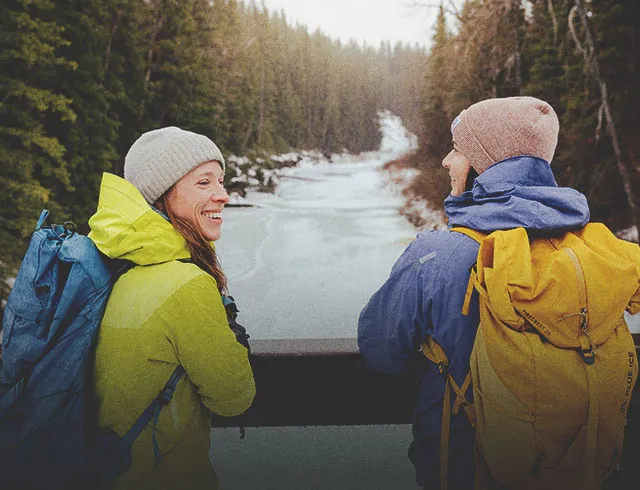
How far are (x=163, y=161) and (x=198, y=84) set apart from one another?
59.8 ft

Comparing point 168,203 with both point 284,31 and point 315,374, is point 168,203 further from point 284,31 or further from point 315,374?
point 284,31

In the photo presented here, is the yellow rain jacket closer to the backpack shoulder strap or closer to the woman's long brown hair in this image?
the woman's long brown hair

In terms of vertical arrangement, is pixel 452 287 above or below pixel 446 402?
above

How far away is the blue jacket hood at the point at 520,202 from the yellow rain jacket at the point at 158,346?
2.55 ft

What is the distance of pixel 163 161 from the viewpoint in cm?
138

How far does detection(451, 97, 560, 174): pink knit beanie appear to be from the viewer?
1.32m

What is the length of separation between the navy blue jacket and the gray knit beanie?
2.39 feet

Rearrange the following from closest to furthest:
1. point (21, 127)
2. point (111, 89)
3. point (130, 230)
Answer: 1. point (130, 230)
2. point (21, 127)
3. point (111, 89)

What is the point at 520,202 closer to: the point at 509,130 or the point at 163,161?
the point at 509,130

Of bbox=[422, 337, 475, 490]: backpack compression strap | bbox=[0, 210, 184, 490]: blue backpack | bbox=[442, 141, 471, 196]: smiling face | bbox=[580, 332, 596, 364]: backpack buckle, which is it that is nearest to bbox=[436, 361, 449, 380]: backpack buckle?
bbox=[422, 337, 475, 490]: backpack compression strap

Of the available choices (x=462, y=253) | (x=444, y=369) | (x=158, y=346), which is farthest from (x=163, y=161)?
(x=444, y=369)

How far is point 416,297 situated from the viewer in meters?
1.32

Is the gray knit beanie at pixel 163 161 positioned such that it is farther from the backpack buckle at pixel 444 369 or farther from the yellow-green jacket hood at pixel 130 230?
the backpack buckle at pixel 444 369

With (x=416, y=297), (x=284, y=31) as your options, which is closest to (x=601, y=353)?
(x=416, y=297)
